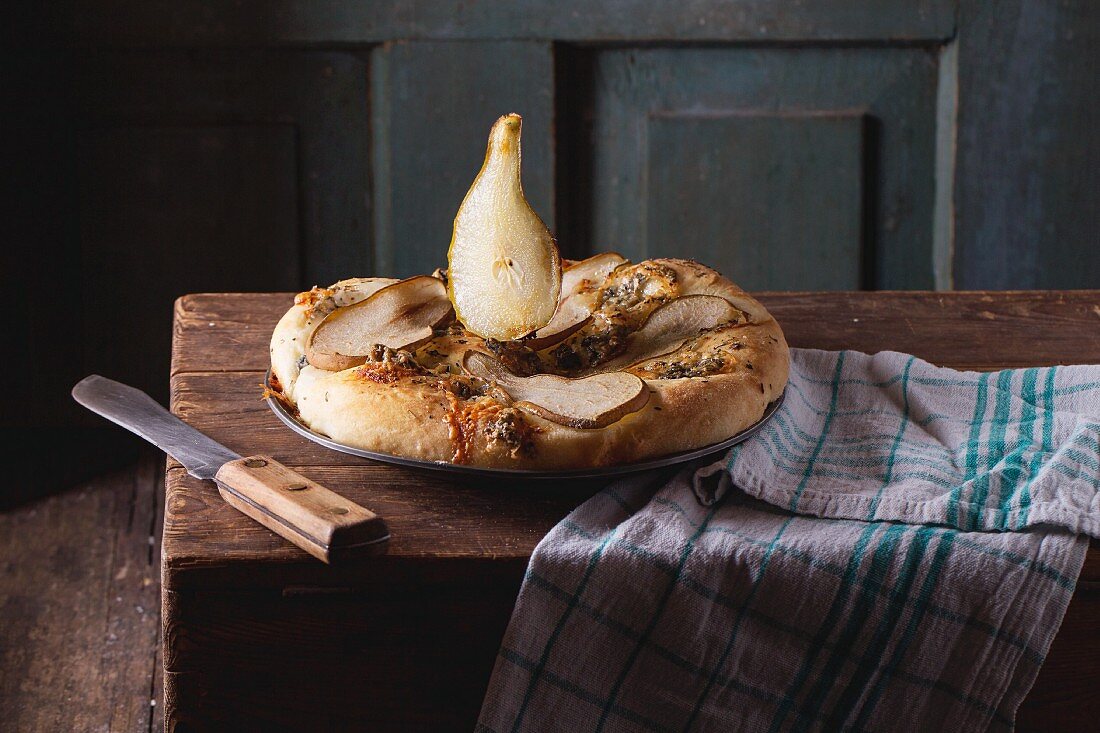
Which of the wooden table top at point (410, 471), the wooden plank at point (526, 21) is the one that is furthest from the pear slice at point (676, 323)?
the wooden plank at point (526, 21)

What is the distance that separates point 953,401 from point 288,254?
6.48 ft

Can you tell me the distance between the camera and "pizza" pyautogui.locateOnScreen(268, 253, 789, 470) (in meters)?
1.00

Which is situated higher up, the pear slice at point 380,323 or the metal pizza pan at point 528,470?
the pear slice at point 380,323

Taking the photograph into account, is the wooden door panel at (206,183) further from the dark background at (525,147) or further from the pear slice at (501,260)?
the pear slice at (501,260)

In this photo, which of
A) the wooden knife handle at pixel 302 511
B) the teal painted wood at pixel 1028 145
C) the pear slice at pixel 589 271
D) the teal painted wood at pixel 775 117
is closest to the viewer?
the wooden knife handle at pixel 302 511

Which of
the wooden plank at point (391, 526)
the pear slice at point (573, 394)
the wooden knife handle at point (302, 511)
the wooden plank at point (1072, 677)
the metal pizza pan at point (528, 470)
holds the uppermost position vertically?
the pear slice at point (573, 394)

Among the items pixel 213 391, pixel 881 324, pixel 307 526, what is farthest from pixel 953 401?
pixel 213 391

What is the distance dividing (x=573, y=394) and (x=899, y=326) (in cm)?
72

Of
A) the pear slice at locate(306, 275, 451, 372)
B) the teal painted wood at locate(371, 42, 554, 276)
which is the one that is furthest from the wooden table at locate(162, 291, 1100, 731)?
the teal painted wood at locate(371, 42, 554, 276)

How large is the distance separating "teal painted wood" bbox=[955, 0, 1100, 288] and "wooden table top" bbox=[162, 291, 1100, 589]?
1.18 m

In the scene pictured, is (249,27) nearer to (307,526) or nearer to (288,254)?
(288,254)

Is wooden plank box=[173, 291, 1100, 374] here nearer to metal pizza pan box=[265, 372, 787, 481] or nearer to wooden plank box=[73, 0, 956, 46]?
metal pizza pan box=[265, 372, 787, 481]

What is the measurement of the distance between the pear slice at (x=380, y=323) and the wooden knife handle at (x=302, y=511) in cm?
15

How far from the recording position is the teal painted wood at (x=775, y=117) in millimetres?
2818
